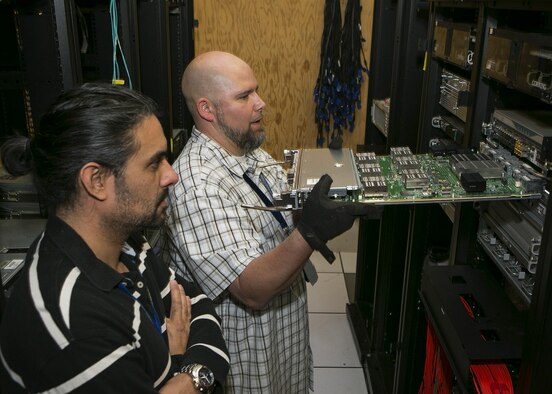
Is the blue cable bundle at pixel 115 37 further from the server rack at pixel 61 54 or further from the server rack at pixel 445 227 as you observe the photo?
the server rack at pixel 445 227

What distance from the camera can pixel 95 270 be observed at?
103 cm

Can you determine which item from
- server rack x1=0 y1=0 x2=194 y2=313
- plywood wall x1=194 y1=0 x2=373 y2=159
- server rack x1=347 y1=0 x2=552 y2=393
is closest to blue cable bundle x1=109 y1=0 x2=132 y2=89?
server rack x1=0 y1=0 x2=194 y2=313

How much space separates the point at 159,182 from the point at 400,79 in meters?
1.62

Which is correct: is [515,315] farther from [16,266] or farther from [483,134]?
[16,266]

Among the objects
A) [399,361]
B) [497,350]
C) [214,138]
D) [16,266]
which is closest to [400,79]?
[214,138]

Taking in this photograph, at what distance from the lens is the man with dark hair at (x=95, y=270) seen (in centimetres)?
94

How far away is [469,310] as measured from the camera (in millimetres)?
1520

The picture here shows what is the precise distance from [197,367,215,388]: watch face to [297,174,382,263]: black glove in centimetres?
41

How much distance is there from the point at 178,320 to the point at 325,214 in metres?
0.46

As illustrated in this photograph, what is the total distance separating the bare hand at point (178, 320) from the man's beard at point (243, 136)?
1.83 feet

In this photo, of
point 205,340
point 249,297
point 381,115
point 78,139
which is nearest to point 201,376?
point 205,340

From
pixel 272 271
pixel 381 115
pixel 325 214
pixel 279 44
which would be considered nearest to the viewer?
pixel 325 214

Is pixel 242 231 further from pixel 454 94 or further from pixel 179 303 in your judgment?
pixel 454 94

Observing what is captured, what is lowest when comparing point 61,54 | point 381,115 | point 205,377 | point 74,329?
point 205,377
